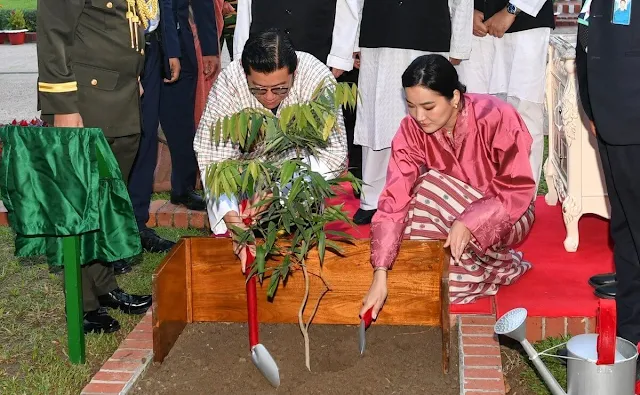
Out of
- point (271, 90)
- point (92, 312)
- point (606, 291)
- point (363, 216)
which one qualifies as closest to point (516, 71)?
point (363, 216)

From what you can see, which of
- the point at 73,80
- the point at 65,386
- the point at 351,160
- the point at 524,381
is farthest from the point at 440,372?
the point at 351,160

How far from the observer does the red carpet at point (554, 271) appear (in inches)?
146

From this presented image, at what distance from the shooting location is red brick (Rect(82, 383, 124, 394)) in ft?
10.3

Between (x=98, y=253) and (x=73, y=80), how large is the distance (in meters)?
0.66

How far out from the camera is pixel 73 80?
361 centimetres

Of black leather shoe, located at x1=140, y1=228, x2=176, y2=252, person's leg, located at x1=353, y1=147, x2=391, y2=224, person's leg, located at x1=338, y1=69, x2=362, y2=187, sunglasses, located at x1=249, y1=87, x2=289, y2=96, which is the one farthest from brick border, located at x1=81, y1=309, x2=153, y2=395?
person's leg, located at x1=338, y1=69, x2=362, y2=187

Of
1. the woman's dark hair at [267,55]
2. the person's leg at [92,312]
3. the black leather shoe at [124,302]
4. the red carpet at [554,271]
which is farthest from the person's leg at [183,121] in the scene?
the woman's dark hair at [267,55]

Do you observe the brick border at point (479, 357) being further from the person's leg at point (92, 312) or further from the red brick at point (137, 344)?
the person's leg at point (92, 312)

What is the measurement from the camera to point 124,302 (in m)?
4.04

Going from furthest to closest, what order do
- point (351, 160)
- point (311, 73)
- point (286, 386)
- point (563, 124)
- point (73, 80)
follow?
1. point (351, 160)
2. point (563, 124)
3. point (311, 73)
4. point (73, 80)
5. point (286, 386)

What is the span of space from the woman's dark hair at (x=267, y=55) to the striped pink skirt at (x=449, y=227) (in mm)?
736

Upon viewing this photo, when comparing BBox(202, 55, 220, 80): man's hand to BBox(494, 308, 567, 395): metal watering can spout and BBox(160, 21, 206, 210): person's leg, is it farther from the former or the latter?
BBox(494, 308, 567, 395): metal watering can spout

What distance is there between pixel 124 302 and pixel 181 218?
1.41 m

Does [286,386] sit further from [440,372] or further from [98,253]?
[98,253]
